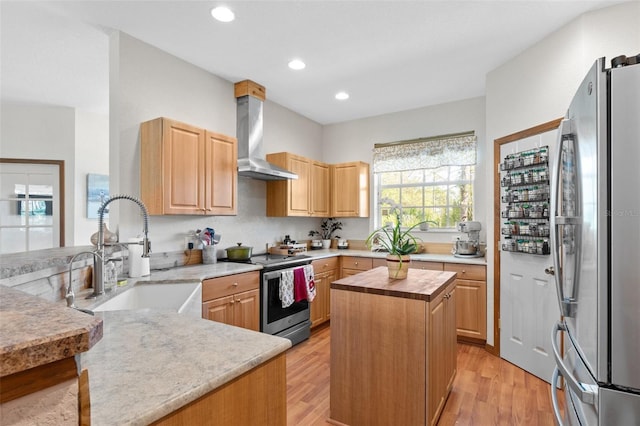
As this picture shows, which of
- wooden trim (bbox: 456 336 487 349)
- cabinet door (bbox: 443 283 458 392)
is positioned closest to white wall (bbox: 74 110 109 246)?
cabinet door (bbox: 443 283 458 392)

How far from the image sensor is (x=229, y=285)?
279 cm

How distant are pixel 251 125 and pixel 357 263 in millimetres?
2173

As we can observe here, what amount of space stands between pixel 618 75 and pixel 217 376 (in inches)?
57.5

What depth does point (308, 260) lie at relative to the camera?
12.1 ft

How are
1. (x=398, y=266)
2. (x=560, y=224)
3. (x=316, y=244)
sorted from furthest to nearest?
(x=316, y=244), (x=398, y=266), (x=560, y=224)

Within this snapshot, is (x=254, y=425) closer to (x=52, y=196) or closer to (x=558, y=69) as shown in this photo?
(x=558, y=69)

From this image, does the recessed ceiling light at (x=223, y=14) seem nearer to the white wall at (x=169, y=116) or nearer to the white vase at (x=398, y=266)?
the white wall at (x=169, y=116)

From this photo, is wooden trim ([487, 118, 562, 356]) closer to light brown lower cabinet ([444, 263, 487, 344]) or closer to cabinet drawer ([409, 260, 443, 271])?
light brown lower cabinet ([444, 263, 487, 344])

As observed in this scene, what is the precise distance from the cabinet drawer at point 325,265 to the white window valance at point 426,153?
1.55 metres

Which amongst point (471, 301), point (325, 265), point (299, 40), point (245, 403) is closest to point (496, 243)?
point (471, 301)

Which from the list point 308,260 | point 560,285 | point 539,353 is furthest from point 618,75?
point 308,260

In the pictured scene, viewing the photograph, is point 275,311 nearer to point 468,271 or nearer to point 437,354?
point 437,354

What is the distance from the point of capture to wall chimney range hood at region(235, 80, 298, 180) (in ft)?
11.9

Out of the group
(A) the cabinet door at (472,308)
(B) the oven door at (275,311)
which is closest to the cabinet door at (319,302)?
(B) the oven door at (275,311)
